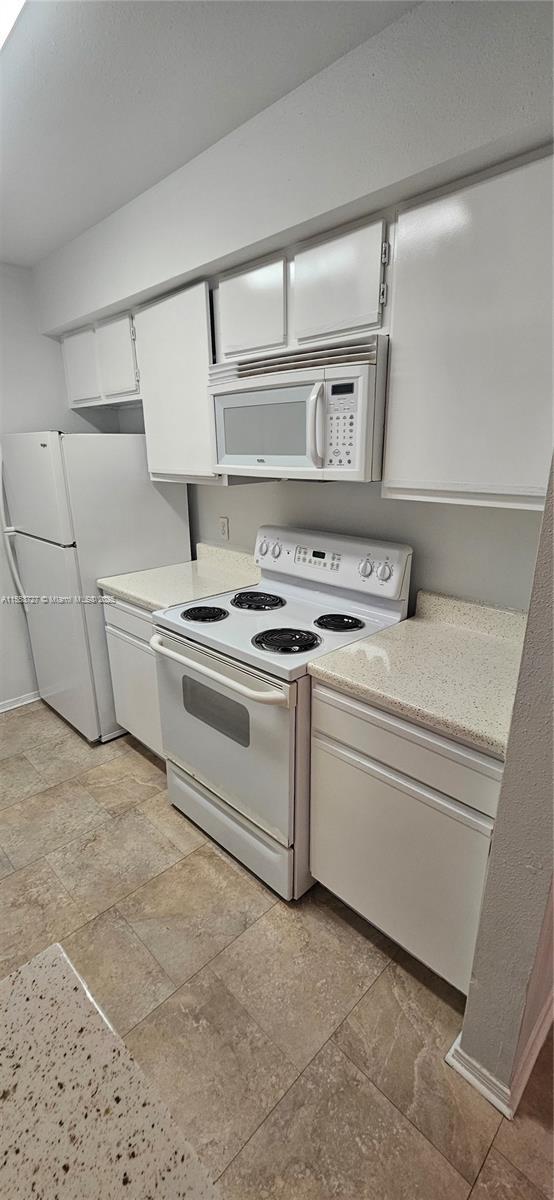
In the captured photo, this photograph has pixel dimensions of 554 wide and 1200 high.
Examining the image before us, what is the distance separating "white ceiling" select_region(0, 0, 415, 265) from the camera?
3.66 feet

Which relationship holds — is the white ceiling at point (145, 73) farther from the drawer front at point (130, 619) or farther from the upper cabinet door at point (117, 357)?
the drawer front at point (130, 619)

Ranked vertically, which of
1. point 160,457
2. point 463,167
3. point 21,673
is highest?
point 463,167

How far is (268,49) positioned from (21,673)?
9.66 ft

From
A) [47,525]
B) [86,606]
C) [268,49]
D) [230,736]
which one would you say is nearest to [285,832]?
[230,736]

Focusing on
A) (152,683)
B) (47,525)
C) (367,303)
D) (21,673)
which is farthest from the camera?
(21,673)

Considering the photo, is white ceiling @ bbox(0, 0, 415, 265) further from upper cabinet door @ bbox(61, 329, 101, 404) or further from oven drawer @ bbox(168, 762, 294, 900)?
oven drawer @ bbox(168, 762, 294, 900)

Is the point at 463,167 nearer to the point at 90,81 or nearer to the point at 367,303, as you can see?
the point at 367,303

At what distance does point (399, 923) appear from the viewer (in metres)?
1.39

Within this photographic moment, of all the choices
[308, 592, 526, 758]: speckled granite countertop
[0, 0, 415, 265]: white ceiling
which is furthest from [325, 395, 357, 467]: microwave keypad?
[0, 0, 415, 265]: white ceiling

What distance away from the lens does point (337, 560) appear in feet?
6.17

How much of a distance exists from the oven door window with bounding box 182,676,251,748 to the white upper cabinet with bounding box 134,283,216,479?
0.85 metres

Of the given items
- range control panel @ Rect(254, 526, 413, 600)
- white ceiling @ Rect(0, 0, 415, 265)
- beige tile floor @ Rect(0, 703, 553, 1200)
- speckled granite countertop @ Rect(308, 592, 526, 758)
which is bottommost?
beige tile floor @ Rect(0, 703, 553, 1200)

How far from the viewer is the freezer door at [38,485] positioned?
2.19 meters

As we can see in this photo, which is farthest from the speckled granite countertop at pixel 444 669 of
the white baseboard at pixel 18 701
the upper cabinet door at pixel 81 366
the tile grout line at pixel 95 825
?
the white baseboard at pixel 18 701
